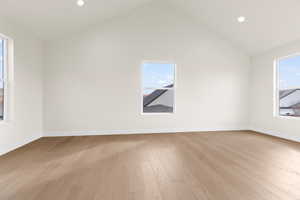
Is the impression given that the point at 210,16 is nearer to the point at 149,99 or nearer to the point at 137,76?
the point at 137,76

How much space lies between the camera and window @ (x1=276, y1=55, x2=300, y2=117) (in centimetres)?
393

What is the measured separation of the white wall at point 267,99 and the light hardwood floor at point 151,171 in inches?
25.2

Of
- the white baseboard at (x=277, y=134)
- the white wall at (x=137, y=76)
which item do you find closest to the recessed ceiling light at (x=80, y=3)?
the white wall at (x=137, y=76)

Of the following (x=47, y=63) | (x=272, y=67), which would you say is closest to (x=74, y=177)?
(x=47, y=63)

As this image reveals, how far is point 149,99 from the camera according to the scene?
15.4 feet

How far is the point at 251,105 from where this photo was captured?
5035mm

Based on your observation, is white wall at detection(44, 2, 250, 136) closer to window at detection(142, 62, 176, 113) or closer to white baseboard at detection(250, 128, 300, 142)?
window at detection(142, 62, 176, 113)

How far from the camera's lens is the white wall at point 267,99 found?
390 cm

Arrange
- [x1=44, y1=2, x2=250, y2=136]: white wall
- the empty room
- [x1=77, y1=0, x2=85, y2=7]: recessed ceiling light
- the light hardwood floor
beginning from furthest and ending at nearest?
[x1=44, y1=2, x2=250, y2=136]: white wall, [x1=77, y1=0, x2=85, y2=7]: recessed ceiling light, the empty room, the light hardwood floor

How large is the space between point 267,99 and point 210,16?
2.79 metres

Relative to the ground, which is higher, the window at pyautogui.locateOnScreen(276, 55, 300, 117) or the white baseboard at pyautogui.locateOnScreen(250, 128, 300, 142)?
the window at pyautogui.locateOnScreen(276, 55, 300, 117)

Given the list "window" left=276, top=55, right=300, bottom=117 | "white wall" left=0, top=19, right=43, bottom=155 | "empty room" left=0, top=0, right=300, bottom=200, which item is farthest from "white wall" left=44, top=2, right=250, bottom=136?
"window" left=276, top=55, right=300, bottom=117

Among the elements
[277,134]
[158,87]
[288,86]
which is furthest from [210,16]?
[277,134]

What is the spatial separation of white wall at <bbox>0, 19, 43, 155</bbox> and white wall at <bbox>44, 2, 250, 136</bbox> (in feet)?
1.00
